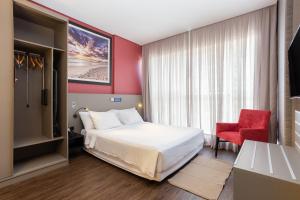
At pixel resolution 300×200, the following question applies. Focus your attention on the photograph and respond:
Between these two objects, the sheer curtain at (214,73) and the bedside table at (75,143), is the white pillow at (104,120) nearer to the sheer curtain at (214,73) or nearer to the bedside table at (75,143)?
the bedside table at (75,143)

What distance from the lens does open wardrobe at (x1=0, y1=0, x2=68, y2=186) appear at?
2279 mm

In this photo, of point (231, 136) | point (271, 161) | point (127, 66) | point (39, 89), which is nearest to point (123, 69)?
point (127, 66)

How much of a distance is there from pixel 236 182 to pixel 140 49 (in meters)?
4.44

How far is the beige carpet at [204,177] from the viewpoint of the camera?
1.86 m

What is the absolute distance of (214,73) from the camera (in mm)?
3422

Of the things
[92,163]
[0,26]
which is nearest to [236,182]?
[92,163]

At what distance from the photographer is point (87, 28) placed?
3449 mm

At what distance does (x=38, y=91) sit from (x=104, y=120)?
1271 millimetres

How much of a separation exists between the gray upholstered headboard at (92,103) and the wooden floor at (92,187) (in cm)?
103

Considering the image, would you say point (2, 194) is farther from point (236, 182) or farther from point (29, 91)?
point (236, 182)

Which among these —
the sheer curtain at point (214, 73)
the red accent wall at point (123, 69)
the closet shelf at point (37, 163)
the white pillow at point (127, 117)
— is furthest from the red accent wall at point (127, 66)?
the closet shelf at point (37, 163)

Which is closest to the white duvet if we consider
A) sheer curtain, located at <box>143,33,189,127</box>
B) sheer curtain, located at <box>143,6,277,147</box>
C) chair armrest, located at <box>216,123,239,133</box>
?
chair armrest, located at <box>216,123,239,133</box>

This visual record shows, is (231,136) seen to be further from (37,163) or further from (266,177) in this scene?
(37,163)

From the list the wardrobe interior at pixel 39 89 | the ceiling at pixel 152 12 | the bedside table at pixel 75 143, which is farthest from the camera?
the bedside table at pixel 75 143
